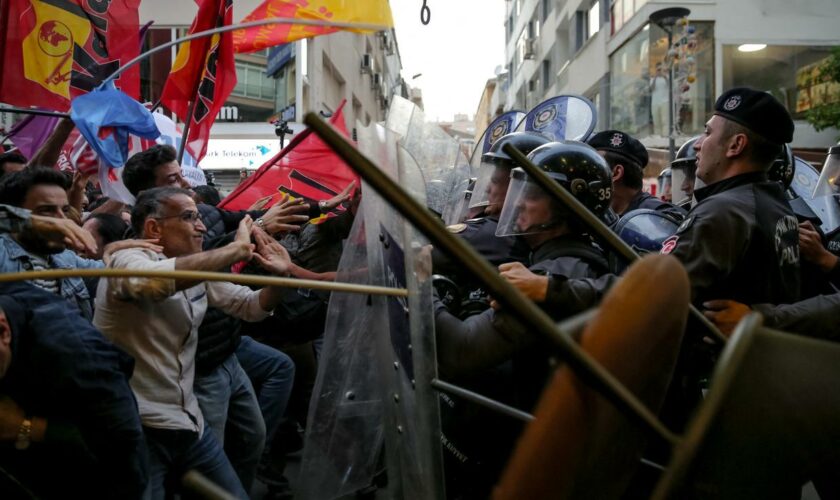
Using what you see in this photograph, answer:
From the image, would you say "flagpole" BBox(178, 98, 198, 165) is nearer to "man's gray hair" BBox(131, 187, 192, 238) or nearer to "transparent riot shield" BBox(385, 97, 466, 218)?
"transparent riot shield" BBox(385, 97, 466, 218)

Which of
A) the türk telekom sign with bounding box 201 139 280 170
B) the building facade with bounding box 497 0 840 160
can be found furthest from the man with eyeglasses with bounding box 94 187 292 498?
the türk telekom sign with bounding box 201 139 280 170

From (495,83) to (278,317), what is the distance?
68.4 meters

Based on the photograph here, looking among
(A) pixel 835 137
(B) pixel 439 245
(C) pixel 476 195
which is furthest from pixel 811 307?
(A) pixel 835 137

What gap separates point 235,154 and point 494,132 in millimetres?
16001

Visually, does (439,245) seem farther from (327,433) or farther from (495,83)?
(495,83)

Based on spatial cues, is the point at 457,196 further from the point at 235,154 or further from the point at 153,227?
the point at 235,154

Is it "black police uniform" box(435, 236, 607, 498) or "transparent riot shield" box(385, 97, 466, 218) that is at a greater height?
"transparent riot shield" box(385, 97, 466, 218)

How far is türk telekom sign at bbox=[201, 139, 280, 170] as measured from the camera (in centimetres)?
1958

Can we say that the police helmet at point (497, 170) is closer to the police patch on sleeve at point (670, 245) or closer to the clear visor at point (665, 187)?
the police patch on sleeve at point (670, 245)

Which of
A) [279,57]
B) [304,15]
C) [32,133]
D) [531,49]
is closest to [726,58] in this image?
[279,57]

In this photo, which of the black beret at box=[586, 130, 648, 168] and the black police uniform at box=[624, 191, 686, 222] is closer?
the black police uniform at box=[624, 191, 686, 222]

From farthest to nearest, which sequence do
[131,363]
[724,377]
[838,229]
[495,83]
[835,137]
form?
[495,83] → [835,137] → [838,229] → [131,363] → [724,377]

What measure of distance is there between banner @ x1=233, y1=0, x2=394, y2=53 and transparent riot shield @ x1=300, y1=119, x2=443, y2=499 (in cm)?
229

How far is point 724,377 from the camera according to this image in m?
0.82
